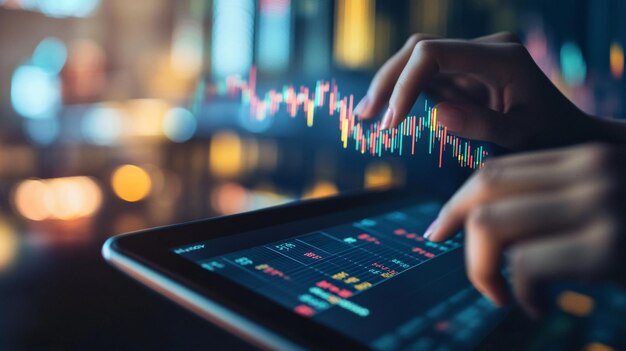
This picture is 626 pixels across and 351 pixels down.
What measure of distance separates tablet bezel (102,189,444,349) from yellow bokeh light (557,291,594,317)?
0.64 feet

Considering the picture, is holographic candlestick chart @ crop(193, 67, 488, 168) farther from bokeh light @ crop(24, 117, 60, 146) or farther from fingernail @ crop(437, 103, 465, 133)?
bokeh light @ crop(24, 117, 60, 146)

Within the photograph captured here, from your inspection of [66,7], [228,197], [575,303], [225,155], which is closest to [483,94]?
[575,303]

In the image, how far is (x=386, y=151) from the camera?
0.46m

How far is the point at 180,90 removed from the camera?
4129 mm

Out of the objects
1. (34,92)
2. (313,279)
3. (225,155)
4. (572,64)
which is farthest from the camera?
(225,155)

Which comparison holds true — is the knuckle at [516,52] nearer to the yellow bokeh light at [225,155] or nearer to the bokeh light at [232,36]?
the yellow bokeh light at [225,155]

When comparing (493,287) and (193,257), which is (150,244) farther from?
(493,287)

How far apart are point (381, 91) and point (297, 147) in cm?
228

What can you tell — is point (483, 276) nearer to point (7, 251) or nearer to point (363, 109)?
point (363, 109)

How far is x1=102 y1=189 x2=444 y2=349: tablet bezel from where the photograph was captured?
0.30 metres

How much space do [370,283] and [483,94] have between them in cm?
23

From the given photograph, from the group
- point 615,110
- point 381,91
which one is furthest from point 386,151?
point 615,110

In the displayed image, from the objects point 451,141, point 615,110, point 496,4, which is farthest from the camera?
point 496,4

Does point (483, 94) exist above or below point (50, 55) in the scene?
below
